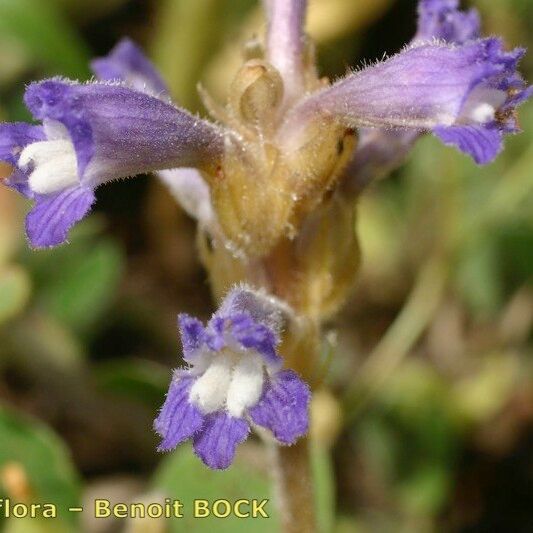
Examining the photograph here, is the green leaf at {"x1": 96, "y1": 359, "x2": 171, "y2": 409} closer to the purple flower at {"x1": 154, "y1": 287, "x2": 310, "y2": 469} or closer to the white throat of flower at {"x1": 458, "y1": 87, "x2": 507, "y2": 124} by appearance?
the purple flower at {"x1": 154, "y1": 287, "x2": 310, "y2": 469}

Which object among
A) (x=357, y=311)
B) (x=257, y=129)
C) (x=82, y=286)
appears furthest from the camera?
(x=357, y=311)

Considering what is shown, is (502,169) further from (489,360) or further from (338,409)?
(338,409)

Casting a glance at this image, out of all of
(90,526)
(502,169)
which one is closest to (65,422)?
(90,526)

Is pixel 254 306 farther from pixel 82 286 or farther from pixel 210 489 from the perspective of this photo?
pixel 82 286

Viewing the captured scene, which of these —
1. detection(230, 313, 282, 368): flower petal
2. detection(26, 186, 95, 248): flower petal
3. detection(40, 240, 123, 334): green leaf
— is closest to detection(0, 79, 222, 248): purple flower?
detection(26, 186, 95, 248): flower petal

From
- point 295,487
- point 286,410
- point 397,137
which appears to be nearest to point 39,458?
point 295,487
